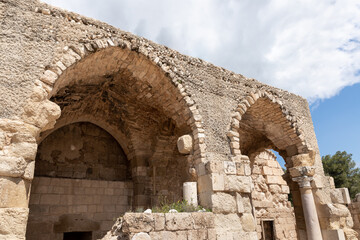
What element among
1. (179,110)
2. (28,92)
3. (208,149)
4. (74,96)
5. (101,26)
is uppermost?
(101,26)

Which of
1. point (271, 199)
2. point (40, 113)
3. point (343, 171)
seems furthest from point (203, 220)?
point (343, 171)

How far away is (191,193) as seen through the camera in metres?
5.67

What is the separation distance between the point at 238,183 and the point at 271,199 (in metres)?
6.59

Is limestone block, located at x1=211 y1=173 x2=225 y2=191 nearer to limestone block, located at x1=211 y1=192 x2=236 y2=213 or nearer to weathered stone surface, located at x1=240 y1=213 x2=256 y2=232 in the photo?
limestone block, located at x1=211 y1=192 x2=236 y2=213

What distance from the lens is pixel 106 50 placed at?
5445 mm

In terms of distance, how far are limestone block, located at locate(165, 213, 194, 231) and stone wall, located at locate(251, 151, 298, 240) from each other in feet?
21.9

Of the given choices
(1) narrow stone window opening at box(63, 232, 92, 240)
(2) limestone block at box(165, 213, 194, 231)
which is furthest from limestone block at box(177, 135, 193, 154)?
(1) narrow stone window opening at box(63, 232, 92, 240)

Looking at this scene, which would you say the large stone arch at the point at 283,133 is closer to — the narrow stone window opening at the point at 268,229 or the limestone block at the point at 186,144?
the limestone block at the point at 186,144

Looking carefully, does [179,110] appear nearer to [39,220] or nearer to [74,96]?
[74,96]

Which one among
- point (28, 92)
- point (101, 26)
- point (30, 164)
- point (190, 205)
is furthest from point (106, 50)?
point (190, 205)

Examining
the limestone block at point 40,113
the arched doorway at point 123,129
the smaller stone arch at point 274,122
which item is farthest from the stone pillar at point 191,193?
the limestone block at point 40,113

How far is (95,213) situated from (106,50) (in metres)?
4.46

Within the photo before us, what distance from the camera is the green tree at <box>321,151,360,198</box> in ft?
54.4

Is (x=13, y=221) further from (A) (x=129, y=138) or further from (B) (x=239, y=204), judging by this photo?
(A) (x=129, y=138)
